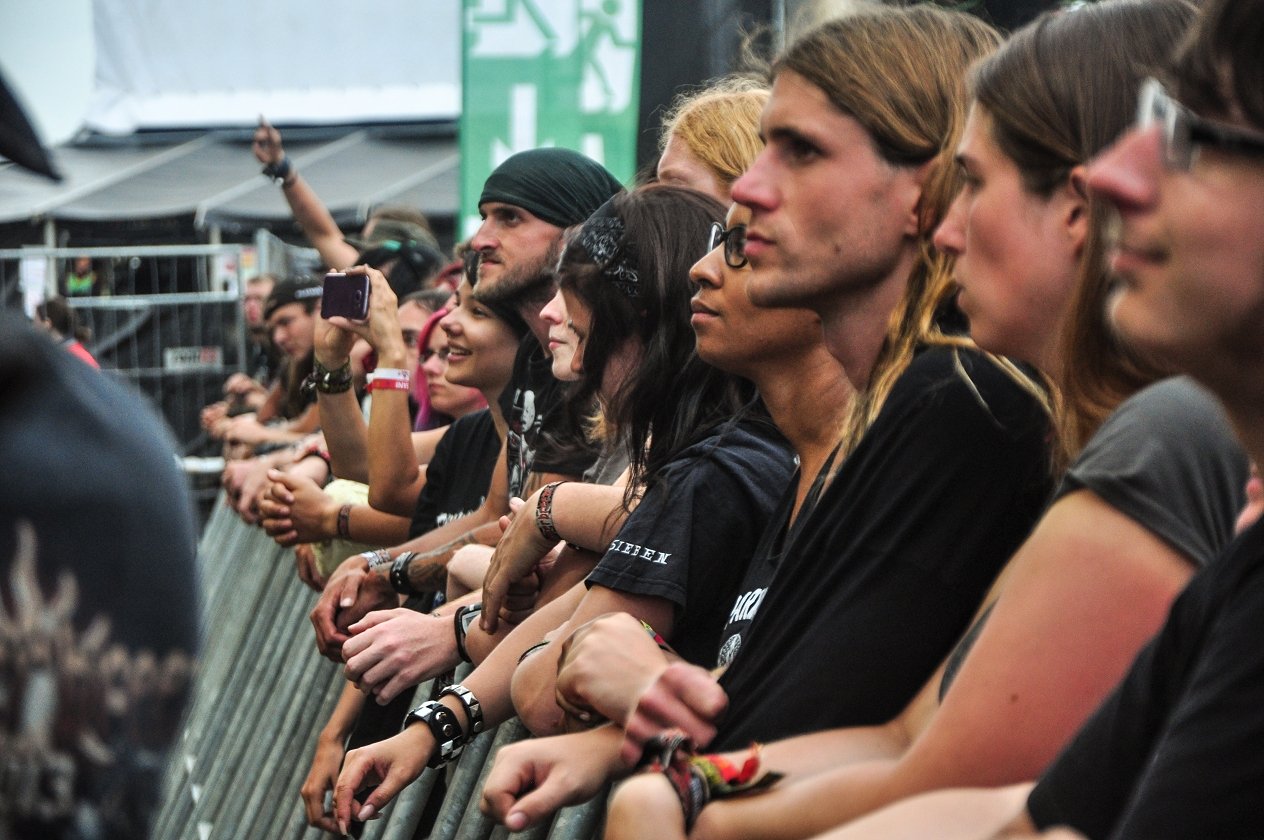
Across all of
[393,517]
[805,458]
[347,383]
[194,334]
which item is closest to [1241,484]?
[805,458]

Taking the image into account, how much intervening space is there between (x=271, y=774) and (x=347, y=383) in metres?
1.43

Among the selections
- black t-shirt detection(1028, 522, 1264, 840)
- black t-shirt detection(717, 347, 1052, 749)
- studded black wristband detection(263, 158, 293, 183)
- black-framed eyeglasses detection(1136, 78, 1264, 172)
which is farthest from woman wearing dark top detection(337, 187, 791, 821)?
studded black wristband detection(263, 158, 293, 183)

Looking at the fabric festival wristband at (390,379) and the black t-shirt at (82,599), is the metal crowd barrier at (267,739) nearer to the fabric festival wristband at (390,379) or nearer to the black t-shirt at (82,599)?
the fabric festival wristband at (390,379)

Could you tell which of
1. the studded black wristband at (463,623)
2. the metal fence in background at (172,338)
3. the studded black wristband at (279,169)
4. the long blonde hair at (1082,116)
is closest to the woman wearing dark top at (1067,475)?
the long blonde hair at (1082,116)

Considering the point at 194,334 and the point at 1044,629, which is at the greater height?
the point at 1044,629

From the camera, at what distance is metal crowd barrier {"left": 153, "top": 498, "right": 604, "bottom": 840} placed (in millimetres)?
3637

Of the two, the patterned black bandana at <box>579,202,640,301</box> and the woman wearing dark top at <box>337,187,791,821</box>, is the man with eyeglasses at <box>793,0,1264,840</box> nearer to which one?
the woman wearing dark top at <box>337,187,791,821</box>

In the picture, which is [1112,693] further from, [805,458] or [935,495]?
[805,458]

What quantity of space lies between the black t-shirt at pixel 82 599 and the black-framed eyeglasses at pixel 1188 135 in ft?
3.11

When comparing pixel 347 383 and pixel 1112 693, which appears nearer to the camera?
pixel 1112 693

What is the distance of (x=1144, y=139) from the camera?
5.28 ft

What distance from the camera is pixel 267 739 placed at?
5750mm

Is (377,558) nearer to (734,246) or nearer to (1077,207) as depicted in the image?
(734,246)

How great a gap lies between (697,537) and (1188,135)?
1662mm
